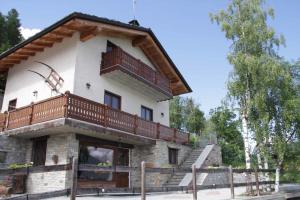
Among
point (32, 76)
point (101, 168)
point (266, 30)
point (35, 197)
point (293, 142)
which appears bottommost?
point (35, 197)

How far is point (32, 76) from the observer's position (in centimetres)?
1634

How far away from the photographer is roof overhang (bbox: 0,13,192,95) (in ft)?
46.1

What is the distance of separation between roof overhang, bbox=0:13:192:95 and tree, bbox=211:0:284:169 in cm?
501

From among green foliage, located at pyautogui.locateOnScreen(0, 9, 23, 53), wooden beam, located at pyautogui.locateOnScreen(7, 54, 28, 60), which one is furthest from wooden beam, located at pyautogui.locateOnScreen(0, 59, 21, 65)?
green foliage, located at pyautogui.locateOnScreen(0, 9, 23, 53)

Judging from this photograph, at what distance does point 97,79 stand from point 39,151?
4.47m

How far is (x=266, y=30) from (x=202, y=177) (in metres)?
8.08

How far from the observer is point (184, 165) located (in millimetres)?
18578

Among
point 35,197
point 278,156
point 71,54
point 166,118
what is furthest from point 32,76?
point 278,156

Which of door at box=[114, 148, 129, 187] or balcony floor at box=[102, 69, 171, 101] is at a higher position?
balcony floor at box=[102, 69, 171, 101]

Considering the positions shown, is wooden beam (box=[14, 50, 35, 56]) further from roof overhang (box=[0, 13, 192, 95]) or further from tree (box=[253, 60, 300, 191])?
tree (box=[253, 60, 300, 191])

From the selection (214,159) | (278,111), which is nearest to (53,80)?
(278,111)

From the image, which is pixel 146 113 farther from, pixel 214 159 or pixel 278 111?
pixel 278 111

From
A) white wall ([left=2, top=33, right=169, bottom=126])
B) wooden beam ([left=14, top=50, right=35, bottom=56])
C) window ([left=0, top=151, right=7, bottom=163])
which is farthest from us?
wooden beam ([left=14, top=50, right=35, bottom=56])

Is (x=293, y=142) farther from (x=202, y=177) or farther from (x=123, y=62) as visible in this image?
(x=123, y=62)
